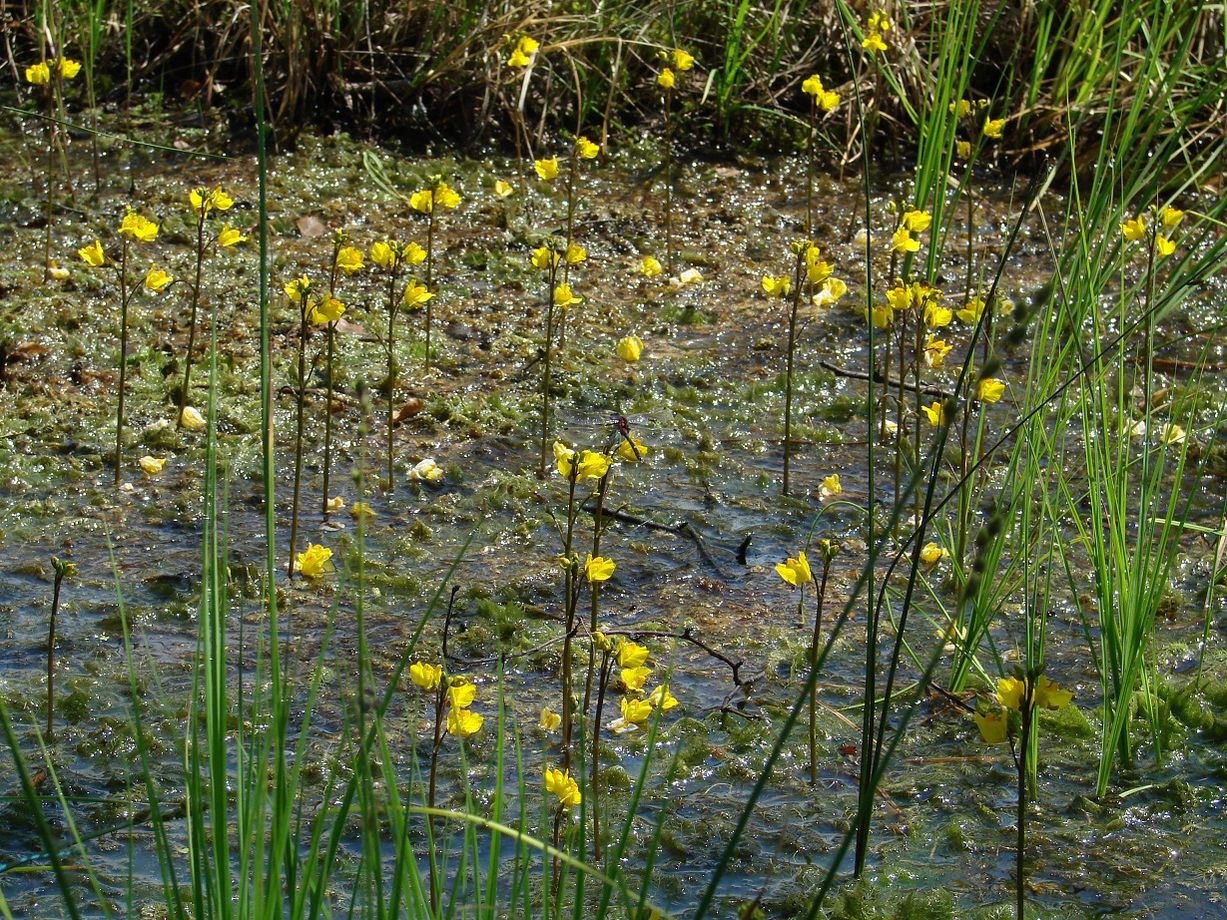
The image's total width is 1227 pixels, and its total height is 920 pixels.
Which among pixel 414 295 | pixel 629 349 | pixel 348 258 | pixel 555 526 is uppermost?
pixel 348 258

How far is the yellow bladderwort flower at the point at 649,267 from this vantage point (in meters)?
4.93

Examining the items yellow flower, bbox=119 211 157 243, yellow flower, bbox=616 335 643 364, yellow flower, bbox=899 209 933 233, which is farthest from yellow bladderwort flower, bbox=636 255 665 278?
yellow flower, bbox=119 211 157 243

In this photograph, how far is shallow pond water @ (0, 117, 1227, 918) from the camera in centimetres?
258

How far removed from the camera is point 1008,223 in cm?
559

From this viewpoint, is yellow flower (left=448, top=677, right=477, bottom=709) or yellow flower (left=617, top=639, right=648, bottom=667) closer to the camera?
yellow flower (left=448, top=677, right=477, bottom=709)

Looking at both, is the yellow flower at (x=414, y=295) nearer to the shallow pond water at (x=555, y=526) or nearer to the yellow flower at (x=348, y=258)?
the yellow flower at (x=348, y=258)

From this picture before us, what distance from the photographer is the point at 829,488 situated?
12.8 feet

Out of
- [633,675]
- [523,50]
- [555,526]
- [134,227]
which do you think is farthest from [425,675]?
[523,50]

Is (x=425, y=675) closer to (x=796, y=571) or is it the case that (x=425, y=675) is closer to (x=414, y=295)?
(x=796, y=571)

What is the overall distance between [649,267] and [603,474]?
2364 mm

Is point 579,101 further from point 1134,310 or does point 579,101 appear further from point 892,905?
point 892,905

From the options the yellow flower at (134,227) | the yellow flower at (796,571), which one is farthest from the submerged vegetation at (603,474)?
the yellow flower at (134,227)

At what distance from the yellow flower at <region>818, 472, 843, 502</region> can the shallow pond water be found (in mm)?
36

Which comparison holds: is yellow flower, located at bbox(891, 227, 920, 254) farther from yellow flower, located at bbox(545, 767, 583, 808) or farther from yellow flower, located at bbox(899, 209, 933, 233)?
yellow flower, located at bbox(545, 767, 583, 808)
